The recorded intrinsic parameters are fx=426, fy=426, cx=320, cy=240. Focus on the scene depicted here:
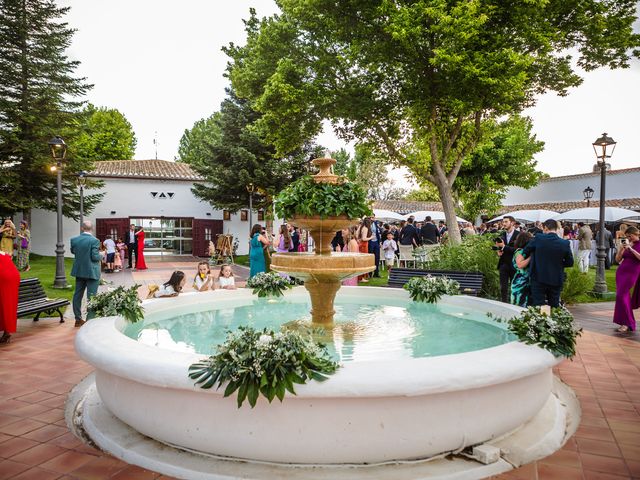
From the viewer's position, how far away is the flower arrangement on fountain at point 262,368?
2854 millimetres

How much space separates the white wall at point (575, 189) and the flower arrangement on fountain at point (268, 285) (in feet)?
127

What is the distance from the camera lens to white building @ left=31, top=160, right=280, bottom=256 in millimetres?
25047

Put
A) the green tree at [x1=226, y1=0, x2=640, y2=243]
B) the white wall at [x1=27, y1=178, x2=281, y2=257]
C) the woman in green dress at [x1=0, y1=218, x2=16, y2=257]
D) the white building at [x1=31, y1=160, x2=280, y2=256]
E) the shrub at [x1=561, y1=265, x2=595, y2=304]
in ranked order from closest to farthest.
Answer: the shrub at [x1=561, y1=265, x2=595, y2=304] < the green tree at [x1=226, y1=0, x2=640, y2=243] < the woman in green dress at [x1=0, y1=218, x2=16, y2=257] < the white wall at [x1=27, y1=178, x2=281, y2=257] < the white building at [x1=31, y1=160, x2=280, y2=256]

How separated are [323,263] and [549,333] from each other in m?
2.39

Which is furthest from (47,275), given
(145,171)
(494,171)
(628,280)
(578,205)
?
(578,205)

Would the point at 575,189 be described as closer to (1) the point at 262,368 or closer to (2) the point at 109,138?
(1) the point at 262,368

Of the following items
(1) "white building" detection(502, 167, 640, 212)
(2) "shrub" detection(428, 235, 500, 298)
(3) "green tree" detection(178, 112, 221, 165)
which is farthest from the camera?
(3) "green tree" detection(178, 112, 221, 165)

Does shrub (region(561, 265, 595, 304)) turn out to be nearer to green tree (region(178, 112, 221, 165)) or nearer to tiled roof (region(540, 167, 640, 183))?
tiled roof (region(540, 167, 640, 183))

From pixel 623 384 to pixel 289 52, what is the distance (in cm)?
1421

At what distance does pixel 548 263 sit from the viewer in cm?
658

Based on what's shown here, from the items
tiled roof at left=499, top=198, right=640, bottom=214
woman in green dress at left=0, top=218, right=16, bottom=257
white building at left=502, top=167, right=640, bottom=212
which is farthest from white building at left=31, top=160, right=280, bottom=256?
white building at left=502, top=167, right=640, bottom=212

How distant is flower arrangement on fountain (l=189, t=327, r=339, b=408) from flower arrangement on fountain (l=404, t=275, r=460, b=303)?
4.06m

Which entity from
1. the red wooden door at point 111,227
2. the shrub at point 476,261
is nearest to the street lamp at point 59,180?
the shrub at point 476,261

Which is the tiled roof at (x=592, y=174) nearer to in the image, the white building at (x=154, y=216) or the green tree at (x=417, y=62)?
the green tree at (x=417, y=62)
